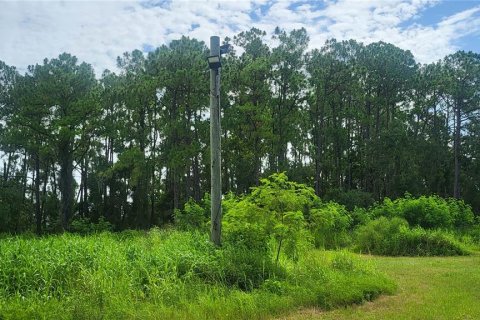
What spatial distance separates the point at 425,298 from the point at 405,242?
26.1 ft

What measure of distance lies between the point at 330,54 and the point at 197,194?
15.7m

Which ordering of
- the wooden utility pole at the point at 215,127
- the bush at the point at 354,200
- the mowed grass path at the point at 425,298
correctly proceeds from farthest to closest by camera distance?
the bush at the point at 354,200 → the wooden utility pole at the point at 215,127 → the mowed grass path at the point at 425,298

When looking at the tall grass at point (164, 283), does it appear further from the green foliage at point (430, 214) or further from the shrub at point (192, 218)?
the green foliage at point (430, 214)

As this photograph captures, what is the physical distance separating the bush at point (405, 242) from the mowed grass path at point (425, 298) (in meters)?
3.56

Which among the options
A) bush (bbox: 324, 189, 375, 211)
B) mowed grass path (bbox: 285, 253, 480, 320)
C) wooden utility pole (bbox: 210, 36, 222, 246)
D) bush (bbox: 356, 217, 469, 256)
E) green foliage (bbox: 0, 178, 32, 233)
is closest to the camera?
mowed grass path (bbox: 285, 253, 480, 320)

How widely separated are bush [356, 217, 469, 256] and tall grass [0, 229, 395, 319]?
22.1ft

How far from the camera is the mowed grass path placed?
613 cm

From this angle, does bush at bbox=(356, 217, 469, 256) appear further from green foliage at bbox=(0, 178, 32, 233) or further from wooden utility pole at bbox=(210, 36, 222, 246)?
green foliage at bbox=(0, 178, 32, 233)

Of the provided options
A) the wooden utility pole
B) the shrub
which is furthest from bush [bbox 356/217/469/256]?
the wooden utility pole

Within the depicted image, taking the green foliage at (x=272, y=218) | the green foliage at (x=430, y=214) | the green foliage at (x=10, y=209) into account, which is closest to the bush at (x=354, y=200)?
the green foliage at (x=430, y=214)

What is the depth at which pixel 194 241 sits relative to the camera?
891 cm

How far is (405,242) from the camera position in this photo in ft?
48.1

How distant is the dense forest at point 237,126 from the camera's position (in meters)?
30.6

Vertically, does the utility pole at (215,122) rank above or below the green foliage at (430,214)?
above
